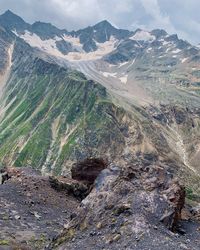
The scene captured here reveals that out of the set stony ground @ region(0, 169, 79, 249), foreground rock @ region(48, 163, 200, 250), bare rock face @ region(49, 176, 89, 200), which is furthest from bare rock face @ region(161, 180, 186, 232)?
bare rock face @ region(49, 176, 89, 200)

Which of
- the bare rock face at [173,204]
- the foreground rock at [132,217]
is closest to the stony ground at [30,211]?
the foreground rock at [132,217]

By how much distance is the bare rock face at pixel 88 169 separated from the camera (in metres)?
61.4

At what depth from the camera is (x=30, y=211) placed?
1909 inches

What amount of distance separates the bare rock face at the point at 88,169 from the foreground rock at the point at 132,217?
18.7m

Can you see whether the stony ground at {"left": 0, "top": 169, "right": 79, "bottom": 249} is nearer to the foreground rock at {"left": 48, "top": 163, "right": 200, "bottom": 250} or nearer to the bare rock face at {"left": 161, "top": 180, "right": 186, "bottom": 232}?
the foreground rock at {"left": 48, "top": 163, "right": 200, "bottom": 250}

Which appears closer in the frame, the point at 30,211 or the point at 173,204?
the point at 173,204

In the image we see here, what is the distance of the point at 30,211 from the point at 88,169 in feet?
49.2

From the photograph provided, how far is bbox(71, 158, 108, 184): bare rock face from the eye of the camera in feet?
201

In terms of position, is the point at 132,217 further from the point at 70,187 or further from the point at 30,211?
the point at 70,187

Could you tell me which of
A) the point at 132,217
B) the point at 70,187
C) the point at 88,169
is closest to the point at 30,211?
the point at 70,187

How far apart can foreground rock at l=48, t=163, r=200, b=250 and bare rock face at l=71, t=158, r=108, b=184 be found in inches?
737

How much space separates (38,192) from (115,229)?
799 inches

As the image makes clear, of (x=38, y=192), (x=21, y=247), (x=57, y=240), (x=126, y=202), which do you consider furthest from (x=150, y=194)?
(x=38, y=192)

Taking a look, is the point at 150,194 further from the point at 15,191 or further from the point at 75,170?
the point at 75,170
